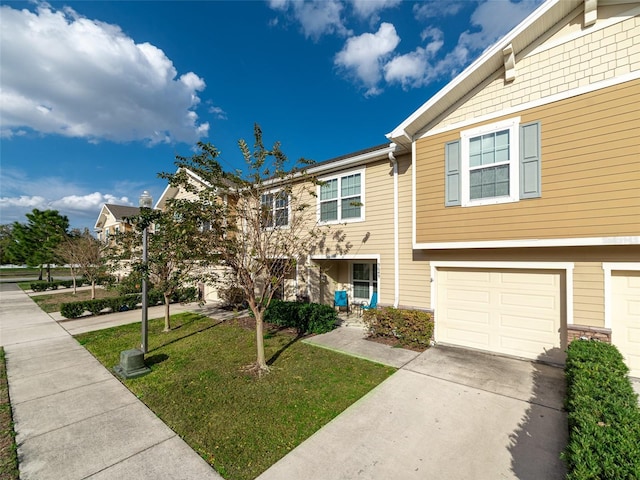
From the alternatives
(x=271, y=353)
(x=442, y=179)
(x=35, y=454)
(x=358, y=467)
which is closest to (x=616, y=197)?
(x=442, y=179)

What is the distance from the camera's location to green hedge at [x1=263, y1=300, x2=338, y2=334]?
9156 millimetres

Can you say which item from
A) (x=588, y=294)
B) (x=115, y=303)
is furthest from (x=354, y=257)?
(x=115, y=303)

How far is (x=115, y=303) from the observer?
13.7 meters

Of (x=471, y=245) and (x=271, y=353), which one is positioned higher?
(x=471, y=245)

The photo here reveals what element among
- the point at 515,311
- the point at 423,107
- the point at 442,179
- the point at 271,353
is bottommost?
the point at 271,353

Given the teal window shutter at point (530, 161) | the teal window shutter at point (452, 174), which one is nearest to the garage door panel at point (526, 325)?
the teal window shutter at point (530, 161)

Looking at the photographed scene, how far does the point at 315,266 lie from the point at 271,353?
4.50m

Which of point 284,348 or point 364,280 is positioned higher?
point 364,280

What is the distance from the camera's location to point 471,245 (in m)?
6.87

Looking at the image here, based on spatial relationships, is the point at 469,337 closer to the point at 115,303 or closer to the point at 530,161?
the point at 530,161

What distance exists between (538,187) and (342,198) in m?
5.69

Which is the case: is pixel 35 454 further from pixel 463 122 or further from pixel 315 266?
pixel 463 122

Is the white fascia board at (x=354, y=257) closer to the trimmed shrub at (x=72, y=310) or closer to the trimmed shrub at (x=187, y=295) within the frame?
the trimmed shrub at (x=187, y=295)

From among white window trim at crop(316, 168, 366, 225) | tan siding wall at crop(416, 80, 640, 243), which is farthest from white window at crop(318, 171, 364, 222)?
tan siding wall at crop(416, 80, 640, 243)
